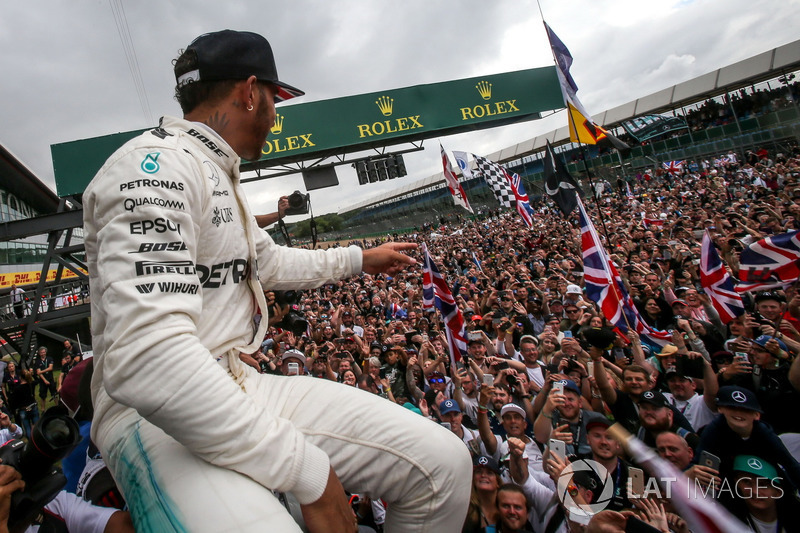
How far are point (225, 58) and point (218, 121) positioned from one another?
0.63 feet

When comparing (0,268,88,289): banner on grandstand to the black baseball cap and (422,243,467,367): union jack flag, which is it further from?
the black baseball cap

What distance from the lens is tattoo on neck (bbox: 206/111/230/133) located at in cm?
142

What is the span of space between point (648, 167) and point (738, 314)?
24391 millimetres

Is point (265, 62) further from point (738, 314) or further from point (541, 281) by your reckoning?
point (541, 281)

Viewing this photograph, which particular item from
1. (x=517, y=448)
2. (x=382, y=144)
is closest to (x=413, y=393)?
(x=517, y=448)

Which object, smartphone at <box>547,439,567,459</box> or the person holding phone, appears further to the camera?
the person holding phone

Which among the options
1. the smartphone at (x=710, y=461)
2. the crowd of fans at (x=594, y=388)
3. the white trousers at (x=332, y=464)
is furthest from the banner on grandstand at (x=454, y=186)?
the white trousers at (x=332, y=464)

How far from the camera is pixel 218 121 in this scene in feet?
4.66

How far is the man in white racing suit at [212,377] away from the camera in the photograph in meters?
0.92

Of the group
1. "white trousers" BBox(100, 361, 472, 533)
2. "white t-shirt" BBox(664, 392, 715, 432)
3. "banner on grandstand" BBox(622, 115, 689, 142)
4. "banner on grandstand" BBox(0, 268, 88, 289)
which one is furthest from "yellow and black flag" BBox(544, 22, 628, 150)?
"banner on grandstand" BBox(0, 268, 88, 289)

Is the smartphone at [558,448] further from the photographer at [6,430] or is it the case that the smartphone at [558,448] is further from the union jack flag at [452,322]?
the photographer at [6,430]

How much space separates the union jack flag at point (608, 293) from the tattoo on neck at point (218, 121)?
19.0ft

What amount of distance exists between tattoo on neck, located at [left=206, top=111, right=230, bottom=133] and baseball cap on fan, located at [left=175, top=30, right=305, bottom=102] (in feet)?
0.35

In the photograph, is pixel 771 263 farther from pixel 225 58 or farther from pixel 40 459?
pixel 40 459
